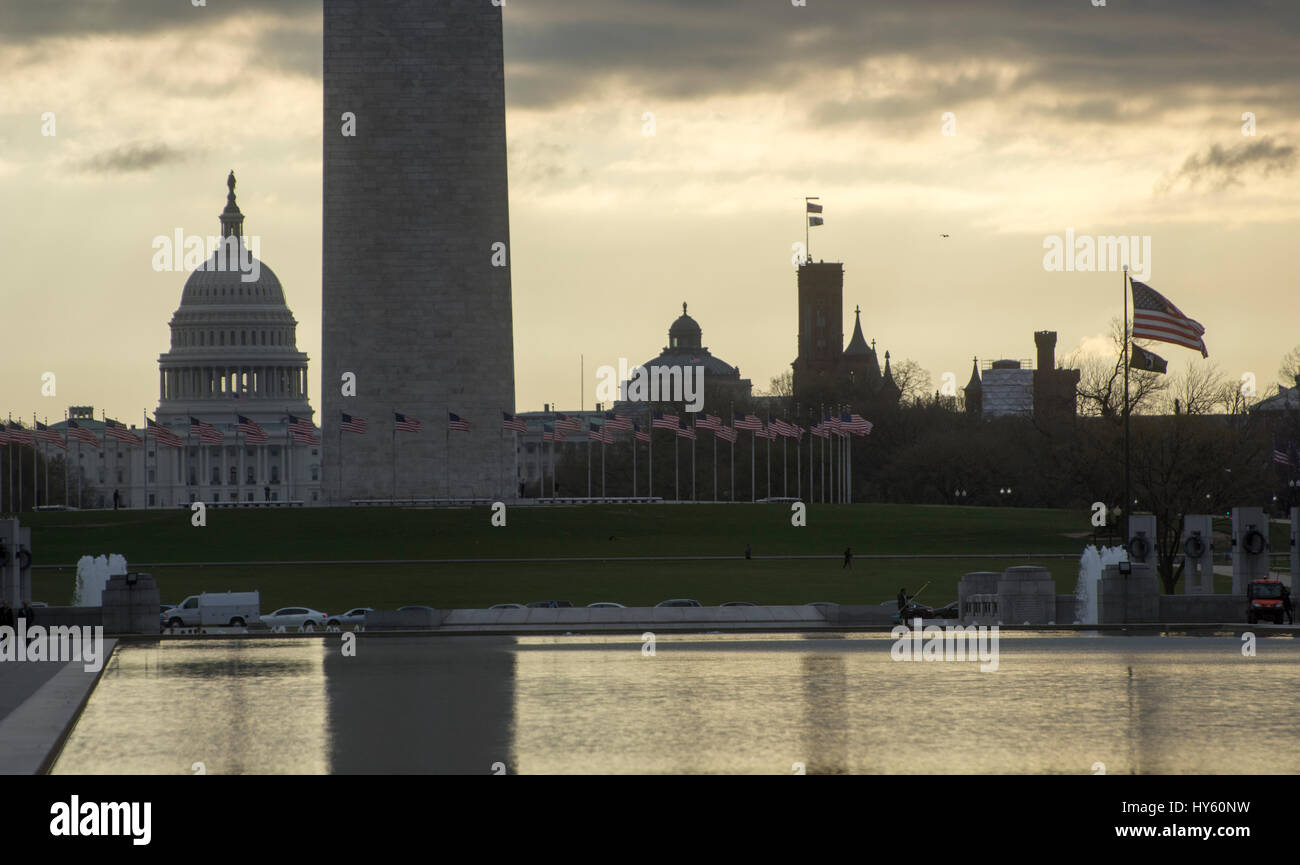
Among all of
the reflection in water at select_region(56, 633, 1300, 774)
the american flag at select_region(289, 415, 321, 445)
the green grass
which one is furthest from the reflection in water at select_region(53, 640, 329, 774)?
the american flag at select_region(289, 415, 321, 445)

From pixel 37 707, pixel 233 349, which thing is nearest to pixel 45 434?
pixel 37 707

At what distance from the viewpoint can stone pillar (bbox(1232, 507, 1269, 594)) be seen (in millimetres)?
45812

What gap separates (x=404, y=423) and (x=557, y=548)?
10109 mm

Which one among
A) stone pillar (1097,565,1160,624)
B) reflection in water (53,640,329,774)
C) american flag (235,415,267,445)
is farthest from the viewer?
american flag (235,415,267,445)

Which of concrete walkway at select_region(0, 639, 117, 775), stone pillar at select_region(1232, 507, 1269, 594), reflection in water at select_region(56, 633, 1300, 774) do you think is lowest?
reflection in water at select_region(56, 633, 1300, 774)

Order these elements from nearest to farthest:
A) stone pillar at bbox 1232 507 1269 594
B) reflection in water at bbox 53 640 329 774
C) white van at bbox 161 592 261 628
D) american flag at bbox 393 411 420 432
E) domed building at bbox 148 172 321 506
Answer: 1. reflection in water at bbox 53 640 329 774
2. stone pillar at bbox 1232 507 1269 594
3. white van at bbox 161 592 261 628
4. american flag at bbox 393 411 420 432
5. domed building at bbox 148 172 321 506

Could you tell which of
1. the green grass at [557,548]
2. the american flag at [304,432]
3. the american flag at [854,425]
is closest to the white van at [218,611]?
the green grass at [557,548]

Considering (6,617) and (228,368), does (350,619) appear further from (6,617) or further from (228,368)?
(228,368)

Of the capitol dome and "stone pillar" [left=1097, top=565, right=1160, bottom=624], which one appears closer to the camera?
"stone pillar" [left=1097, top=565, right=1160, bottom=624]

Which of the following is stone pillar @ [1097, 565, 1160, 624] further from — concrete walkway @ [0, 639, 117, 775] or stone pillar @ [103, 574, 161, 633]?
concrete walkway @ [0, 639, 117, 775]

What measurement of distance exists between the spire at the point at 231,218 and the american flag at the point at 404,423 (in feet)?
340

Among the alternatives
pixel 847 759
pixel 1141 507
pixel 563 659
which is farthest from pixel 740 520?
pixel 847 759

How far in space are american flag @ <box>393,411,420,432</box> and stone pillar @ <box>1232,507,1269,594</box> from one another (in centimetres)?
4236
